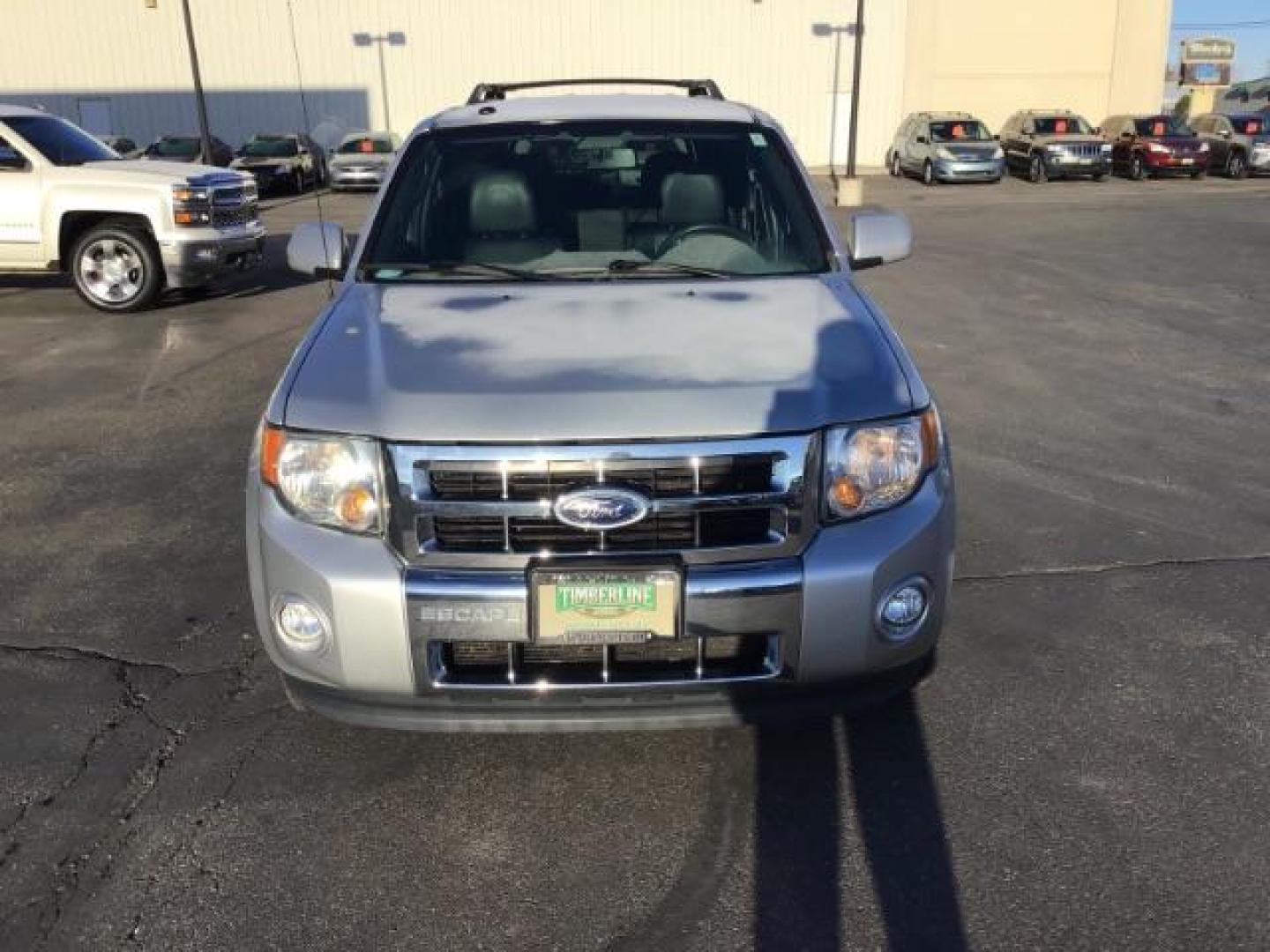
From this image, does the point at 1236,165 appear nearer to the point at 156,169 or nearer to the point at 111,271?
the point at 156,169

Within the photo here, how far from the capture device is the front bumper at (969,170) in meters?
27.8

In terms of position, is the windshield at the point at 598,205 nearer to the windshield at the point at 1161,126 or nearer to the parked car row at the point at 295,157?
the parked car row at the point at 295,157

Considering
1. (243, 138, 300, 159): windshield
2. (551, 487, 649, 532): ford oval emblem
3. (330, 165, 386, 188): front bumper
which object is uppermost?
(551, 487, 649, 532): ford oval emblem

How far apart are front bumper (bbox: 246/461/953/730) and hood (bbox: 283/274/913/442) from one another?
0.31 metres

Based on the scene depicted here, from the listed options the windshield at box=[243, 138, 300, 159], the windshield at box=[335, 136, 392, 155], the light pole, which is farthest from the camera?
the light pole

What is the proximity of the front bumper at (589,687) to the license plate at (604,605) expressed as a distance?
49 mm

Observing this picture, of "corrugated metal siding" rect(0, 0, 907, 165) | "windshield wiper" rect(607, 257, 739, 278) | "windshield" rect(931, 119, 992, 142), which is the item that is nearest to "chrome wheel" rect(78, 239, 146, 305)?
"windshield wiper" rect(607, 257, 739, 278)

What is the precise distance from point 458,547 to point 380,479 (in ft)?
0.83

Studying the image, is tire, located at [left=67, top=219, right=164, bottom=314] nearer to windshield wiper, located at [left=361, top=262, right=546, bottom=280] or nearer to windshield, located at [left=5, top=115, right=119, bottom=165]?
windshield, located at [left=5, top=115, right=119, bottom=165]

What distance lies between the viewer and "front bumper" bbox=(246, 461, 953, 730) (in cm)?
270

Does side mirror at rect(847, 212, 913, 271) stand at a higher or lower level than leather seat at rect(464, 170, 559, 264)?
lower

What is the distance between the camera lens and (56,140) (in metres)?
10.8

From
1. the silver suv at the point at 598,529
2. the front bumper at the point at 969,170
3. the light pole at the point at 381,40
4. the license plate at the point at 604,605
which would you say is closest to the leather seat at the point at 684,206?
the silver suv at the point at 598,529

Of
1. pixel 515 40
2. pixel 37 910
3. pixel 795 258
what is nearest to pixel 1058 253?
pixel 795 258
